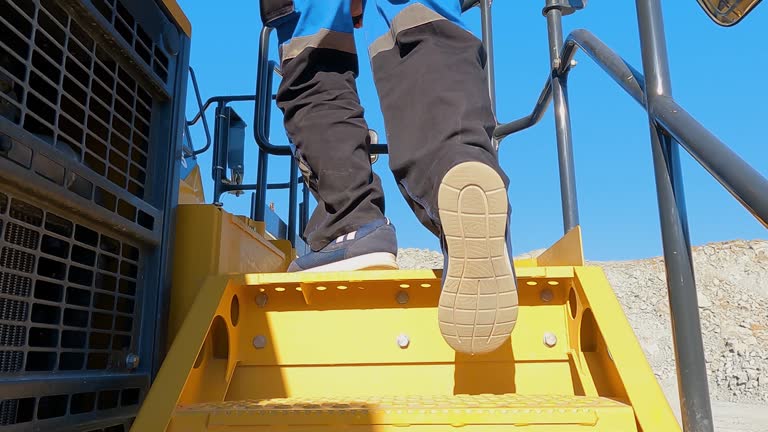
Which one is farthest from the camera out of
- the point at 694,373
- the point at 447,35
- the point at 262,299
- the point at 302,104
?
the point at 302,104

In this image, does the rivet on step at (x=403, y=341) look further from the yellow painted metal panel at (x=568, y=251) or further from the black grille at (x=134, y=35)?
the black grille at (x=134, y=35)

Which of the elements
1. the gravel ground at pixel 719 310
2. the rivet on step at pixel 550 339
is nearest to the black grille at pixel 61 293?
the rivet on step at pixel 550 339

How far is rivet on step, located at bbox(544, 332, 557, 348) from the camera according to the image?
132cm

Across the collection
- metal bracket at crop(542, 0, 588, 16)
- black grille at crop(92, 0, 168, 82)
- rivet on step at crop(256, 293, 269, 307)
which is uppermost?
metal bracket at crop(542, 0, 588, 16)

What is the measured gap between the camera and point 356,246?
4.42ft

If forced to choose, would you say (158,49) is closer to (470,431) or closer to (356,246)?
(356,246)

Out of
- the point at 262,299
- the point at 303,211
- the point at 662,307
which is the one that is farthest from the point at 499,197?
the point at 662,307

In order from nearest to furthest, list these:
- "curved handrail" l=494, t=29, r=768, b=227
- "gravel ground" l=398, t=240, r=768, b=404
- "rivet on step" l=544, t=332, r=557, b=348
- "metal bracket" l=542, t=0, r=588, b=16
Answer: "curved handrail" l=494, t=29, r=768, b=227, "rivet on step" l=544, t=332, r=557, b=348, "metal bracket" l=542, t=0, r=588, b=16, "gravel ground" l=398, t=240, r=768, b=404

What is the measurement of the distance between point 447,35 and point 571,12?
1.04 meters

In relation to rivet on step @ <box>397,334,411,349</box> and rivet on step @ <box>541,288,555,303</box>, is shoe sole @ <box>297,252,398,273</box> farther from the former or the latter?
rivet on step @ <box>541,288,555,303</box>

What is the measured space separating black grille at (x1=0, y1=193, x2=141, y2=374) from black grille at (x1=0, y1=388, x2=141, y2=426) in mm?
56

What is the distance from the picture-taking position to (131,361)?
1373mm

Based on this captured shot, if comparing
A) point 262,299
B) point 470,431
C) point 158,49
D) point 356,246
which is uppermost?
point 158,49

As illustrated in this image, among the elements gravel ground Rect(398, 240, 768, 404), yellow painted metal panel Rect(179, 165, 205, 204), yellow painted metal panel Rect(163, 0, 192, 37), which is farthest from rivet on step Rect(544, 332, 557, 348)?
gravel ground Rect(398, 240, 768, 404)
